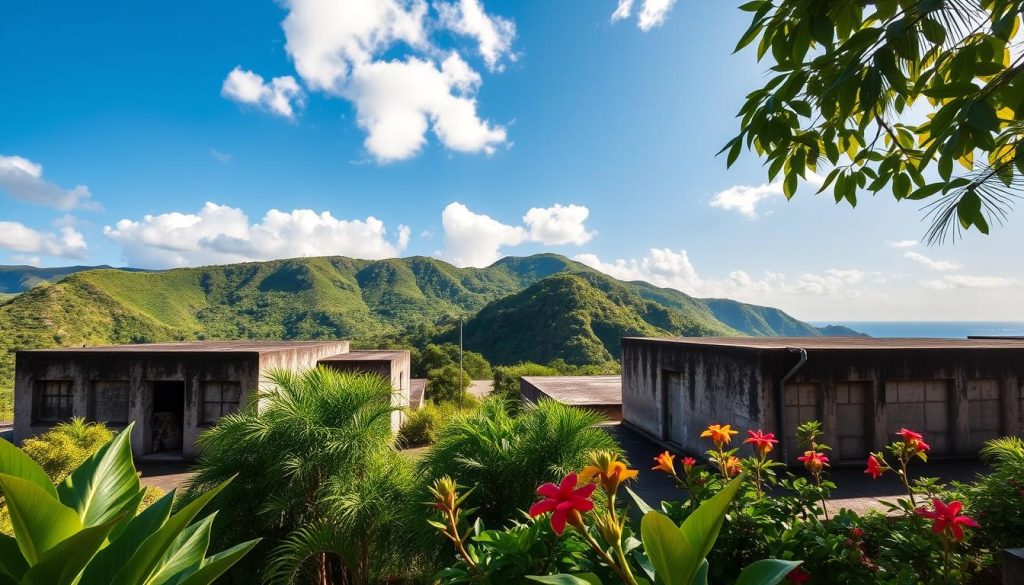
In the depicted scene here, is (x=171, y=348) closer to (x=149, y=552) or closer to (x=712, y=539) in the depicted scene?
(x=149, y=552)

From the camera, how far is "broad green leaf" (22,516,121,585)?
4.42ft

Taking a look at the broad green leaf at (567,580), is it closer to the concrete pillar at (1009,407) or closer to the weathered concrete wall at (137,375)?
the concrete pillar at (1009,407)

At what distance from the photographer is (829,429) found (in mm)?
8570

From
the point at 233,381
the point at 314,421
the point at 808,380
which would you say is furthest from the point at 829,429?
the point at 233,381

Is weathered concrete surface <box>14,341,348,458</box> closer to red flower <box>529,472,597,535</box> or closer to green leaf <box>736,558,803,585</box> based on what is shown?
red flower <box>529,472,597,535</box>

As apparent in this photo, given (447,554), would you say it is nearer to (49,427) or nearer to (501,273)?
(49,427)

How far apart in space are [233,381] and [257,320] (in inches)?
2985

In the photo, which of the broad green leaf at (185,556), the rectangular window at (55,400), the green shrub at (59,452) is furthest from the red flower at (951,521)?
the rectangular window at (55,400)

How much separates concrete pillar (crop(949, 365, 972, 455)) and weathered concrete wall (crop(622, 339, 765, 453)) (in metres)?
4.06

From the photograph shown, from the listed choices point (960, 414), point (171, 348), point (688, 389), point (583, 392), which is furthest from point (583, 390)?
point (171, 348)

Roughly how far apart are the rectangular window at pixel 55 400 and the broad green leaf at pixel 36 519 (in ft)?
48.2

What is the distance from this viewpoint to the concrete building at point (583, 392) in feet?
46.7

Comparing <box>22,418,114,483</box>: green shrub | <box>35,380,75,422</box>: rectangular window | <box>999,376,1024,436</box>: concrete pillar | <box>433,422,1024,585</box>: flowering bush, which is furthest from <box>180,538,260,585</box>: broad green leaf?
<box>35,380,75,422</box>: rectangular window

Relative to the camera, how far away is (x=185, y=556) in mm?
2018
